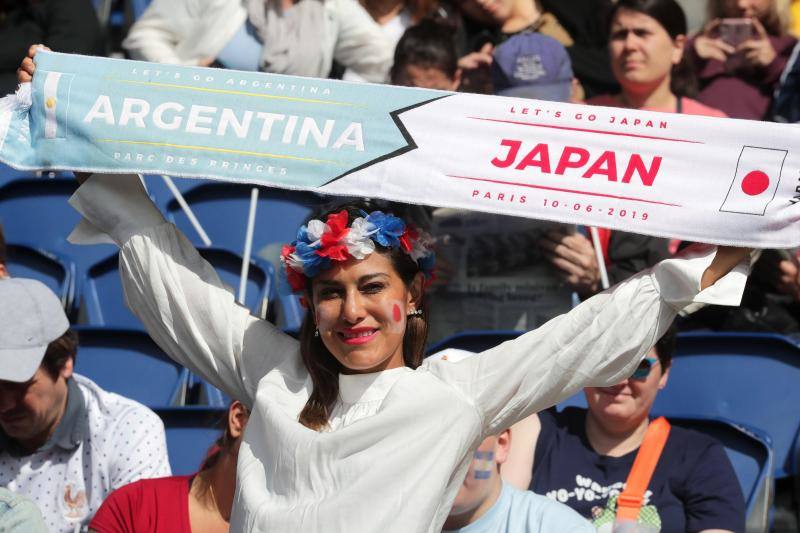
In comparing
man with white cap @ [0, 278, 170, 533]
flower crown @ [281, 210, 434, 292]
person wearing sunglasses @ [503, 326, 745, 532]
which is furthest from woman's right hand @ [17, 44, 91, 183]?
person wearing sunglasses @ [503, 326, 745, 532]

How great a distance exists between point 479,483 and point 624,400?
79 cm

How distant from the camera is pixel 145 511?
3510 millimetres

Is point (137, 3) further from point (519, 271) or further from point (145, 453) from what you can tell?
point (145, 453)

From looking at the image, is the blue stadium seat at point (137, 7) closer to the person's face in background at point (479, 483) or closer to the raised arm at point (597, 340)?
the person's face in background at point (479, 483)

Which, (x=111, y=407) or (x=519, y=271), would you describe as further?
(x=519, y=271)

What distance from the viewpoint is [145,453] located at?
4059 millimetres

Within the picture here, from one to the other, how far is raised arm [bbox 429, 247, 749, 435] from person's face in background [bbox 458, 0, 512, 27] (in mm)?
3764

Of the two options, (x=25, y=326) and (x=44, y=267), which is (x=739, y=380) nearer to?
(x=25, y=326)

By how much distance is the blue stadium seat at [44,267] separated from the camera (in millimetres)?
5625

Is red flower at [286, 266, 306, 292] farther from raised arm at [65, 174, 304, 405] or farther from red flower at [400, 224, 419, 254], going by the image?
red flower at [400, 224, 419, 254]

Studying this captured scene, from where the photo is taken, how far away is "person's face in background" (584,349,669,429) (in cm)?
403

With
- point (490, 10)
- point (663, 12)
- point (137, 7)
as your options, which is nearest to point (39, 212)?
point (137, 7)

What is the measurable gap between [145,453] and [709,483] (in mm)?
1680

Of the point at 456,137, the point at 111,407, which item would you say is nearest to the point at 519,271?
the point at 111,407
